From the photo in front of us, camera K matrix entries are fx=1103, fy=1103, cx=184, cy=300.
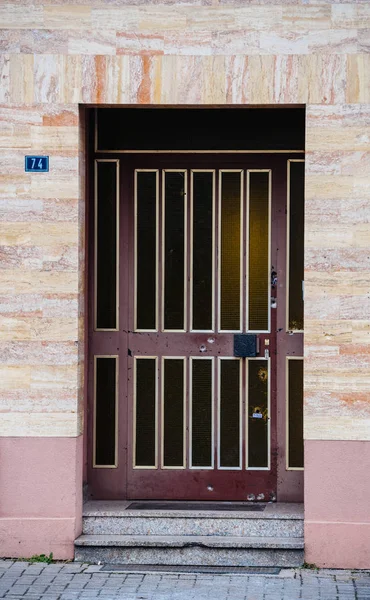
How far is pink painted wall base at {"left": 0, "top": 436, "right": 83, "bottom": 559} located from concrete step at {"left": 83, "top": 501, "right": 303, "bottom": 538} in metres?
0.24

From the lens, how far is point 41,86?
26.8ft

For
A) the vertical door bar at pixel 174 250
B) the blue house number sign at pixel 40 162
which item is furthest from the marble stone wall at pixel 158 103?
the vertical door bar at pixel 174 250

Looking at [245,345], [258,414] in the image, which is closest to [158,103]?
[245,345]

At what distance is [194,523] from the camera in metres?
8.26

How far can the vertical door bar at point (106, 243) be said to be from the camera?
8.88 meters

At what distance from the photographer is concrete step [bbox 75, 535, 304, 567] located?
804 centimetres

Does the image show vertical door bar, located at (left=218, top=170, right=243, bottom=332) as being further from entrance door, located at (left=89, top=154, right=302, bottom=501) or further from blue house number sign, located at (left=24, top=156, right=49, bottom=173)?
blue house number sign, located at (left=24, top=156, right=49, bottom=173)

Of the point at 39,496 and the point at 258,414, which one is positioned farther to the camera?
the point at 258,414

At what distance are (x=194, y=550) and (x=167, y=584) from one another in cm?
53

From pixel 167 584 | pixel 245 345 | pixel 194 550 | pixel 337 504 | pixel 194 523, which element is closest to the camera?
pixel 167 584

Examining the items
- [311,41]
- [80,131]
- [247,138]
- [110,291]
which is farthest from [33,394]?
[311,41]

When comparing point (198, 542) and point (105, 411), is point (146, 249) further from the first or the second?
point (198, 542)

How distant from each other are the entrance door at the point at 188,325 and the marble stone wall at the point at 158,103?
705 mm

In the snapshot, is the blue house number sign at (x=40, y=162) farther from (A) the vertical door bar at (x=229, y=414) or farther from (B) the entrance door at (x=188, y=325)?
(A) the vertical door bar at (x=229, y=414)
